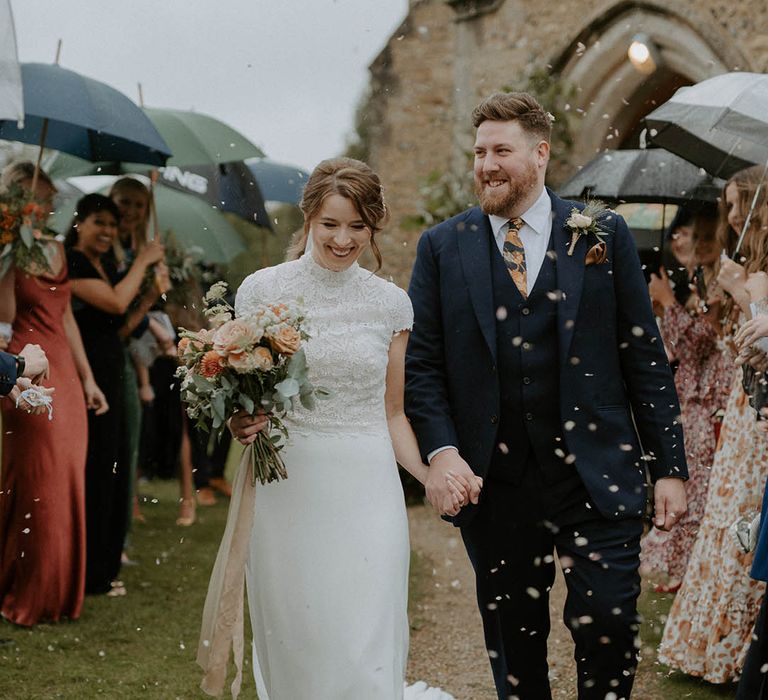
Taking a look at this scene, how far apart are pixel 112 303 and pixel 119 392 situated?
67 cm

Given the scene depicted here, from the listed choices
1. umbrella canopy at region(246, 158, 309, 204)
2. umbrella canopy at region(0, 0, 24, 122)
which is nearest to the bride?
umbrella canopy at region(0, 0, 24, 122)

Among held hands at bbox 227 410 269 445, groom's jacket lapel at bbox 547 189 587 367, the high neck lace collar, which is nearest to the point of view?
held hands at bbox 227 410 269 445

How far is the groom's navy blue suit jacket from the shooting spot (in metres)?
3.64

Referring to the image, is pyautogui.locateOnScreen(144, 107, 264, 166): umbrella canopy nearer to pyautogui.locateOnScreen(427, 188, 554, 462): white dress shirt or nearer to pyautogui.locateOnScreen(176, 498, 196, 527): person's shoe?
pyautogui.locateOnScreen(176, 498, 196, 527): person's shoe

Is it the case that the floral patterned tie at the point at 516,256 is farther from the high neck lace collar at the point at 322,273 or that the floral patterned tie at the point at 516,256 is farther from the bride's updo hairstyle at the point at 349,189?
the high neck lace collar at the point at 322,273

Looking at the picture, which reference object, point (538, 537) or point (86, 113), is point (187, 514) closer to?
point (86, 113)

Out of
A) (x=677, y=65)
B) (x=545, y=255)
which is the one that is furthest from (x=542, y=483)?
(x=677, y=65)

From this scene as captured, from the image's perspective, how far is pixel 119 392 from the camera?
7.02 meters

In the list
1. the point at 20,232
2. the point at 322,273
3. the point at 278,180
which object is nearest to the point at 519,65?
the point at 278,180

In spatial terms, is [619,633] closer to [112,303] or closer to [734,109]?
[734,109]

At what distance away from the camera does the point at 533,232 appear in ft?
12.5

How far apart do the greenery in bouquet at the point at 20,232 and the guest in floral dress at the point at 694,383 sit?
3469mm

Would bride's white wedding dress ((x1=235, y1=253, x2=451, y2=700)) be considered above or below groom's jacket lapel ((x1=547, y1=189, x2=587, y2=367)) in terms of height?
below

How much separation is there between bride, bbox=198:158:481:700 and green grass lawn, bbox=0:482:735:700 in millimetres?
1391
